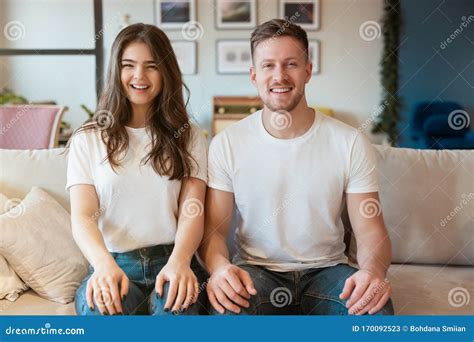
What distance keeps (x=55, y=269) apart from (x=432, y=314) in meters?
0.74

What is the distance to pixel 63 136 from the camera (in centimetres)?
182

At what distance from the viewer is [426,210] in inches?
54.1

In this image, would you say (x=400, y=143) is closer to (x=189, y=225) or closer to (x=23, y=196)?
(x=189, y=225)

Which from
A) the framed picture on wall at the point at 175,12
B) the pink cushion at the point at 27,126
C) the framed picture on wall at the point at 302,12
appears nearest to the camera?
the framed picture on wall at the point at 302,12

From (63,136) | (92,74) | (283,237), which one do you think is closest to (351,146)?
(283,237)

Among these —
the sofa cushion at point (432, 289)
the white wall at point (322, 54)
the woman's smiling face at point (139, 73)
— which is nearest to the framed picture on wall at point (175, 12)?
the white wall at point (322, 54)

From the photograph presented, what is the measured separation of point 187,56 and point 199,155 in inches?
14.2

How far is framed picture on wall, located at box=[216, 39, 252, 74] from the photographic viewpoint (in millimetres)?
1358

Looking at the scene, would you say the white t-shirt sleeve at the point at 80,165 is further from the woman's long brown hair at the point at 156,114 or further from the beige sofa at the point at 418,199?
the beige sofa at the point at 418,199

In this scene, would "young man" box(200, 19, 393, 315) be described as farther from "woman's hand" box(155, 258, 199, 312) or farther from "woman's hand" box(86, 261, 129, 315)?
"woman's hand" box(86, 261, 129, 315)

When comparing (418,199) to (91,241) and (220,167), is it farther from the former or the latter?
(91,241)

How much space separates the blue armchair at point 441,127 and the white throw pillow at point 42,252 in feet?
2.81

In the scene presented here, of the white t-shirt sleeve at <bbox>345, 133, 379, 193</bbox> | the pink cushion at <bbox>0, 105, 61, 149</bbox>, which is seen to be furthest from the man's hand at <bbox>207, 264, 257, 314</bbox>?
the pink cushion at <bbox>0, 105, 61, 149</bbox>

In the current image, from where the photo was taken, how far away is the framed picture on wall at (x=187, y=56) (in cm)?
140
